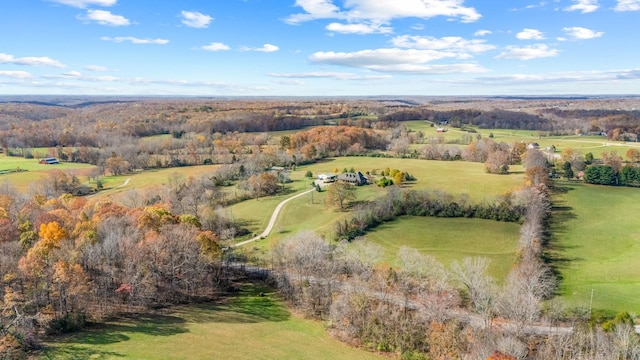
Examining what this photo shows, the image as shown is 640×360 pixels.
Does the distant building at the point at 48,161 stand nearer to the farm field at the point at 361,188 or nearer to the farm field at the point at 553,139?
the farm field at the point at 361,188

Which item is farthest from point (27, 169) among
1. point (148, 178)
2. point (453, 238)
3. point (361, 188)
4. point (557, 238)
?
point (557, 238)

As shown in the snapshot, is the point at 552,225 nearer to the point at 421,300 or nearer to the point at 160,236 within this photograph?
the point at 421,300

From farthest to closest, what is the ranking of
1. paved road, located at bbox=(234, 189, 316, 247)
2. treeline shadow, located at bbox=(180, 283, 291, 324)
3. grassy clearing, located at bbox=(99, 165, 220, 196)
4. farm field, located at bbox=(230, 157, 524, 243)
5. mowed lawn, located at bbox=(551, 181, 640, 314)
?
grassy clearing, located at bbox=(99, 165, 220, 196) < farm field, located at bbox=(230, 157, 524, 243) < paved road, located at bbox=(234, 189, 316, 247) < mowed lawn, located at bbox=(551, 181, 640, 314) < treeline shadow, located at bbox=(180, 283, 291, 324)

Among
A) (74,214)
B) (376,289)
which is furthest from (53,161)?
(376,289)

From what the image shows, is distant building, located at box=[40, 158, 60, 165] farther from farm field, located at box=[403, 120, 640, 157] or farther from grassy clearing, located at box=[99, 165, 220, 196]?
farm field, located at box=[403, 120, 640, 157]

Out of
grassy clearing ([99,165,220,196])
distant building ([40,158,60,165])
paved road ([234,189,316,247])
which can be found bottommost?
paved road ([234,189,316,247])

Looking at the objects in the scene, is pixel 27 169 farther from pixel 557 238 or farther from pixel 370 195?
pixel 557 238

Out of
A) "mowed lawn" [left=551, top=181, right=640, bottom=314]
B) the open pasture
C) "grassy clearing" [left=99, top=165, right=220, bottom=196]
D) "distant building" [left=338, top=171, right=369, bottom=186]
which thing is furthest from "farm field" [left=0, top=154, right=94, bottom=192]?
"mowed lawn" [left=551, top=181, right=640, bottom=314]

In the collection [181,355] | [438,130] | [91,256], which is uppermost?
[438,130]

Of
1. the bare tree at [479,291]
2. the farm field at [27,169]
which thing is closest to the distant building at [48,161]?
the farm field at [27,169]
